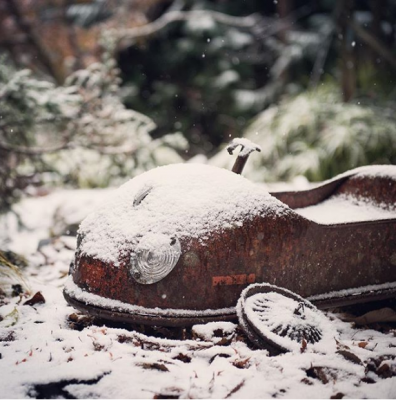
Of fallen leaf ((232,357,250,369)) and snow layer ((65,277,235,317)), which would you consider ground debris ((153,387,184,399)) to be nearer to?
fallen leaf ((232,357,250,369))

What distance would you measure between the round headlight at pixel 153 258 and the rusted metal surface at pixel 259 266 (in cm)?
4

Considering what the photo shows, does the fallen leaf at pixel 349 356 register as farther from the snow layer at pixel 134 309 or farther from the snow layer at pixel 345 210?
the snow layer at pixel 345 210

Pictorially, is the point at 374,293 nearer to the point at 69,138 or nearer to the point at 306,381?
the point at 306,381

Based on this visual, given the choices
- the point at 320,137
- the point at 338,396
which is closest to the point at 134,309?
the point at 338,396

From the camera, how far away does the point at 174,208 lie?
2.08m

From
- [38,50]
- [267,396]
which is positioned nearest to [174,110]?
[38,50]

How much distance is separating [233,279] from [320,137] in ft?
17.8

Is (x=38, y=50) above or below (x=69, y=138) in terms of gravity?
above

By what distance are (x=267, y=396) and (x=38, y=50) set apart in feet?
31.6

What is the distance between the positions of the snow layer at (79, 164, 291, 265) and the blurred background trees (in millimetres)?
2585

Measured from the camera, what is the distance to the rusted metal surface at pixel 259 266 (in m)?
2.01

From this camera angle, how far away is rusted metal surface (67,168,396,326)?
2.01 metres

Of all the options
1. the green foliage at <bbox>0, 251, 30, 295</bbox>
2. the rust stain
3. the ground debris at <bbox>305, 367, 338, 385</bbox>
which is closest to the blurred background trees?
the green foliage at <bbox>0, 251, 30, 295</bbox>

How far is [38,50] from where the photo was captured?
372 inches
